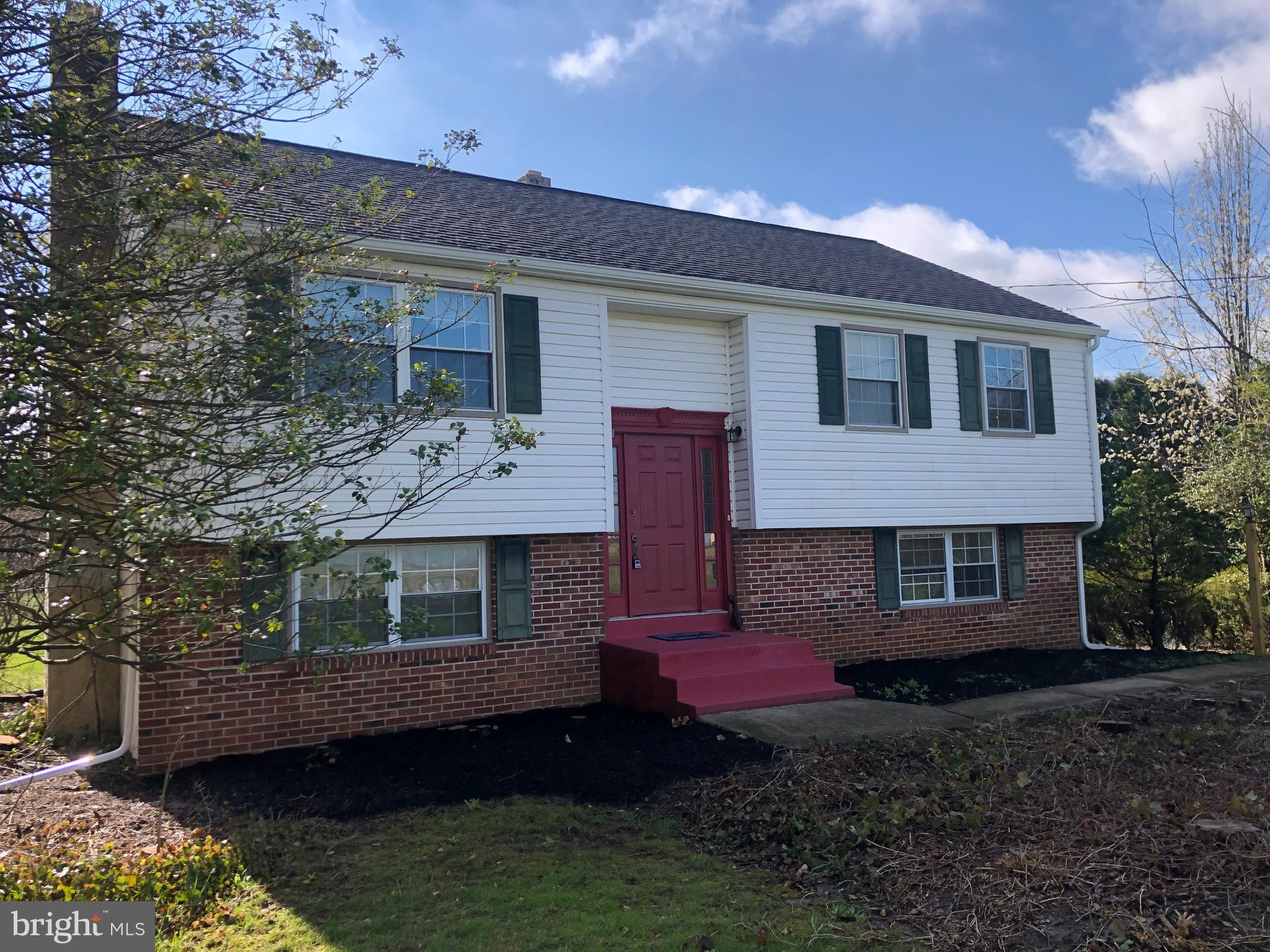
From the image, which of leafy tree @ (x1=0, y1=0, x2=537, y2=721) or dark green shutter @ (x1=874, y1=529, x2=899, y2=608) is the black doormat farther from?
leafy tree @ (x1=0, y1=0, x2=537, y2=721)

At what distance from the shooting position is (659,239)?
11.6 m

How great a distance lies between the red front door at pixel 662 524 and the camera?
9883 mm

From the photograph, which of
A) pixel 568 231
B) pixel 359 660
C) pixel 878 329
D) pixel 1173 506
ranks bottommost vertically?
pixel 359 660

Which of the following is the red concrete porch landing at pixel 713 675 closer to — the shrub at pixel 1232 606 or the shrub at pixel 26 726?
the shrub at pixel 26 726

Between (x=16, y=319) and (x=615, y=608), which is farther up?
(x=16, y=319)

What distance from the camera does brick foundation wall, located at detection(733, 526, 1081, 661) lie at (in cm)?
1041

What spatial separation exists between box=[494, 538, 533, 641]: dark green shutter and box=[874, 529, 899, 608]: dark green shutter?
4680 millimetres

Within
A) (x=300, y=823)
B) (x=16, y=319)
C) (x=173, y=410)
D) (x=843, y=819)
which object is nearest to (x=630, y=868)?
(x=843, y=819)

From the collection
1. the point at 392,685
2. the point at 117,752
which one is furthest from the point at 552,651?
the point at 117,752

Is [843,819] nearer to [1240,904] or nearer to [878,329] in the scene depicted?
[1240,904]

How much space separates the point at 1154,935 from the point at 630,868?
7.97 ft

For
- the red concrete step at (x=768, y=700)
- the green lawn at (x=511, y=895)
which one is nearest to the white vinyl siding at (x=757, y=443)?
the red concrete step at (x=768, y=700)

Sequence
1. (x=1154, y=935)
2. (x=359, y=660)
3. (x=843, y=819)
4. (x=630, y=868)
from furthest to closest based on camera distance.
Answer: (x=359, y=660)
(x=843, y=819)
(x=630, y=868)
(x=1154, y=935)

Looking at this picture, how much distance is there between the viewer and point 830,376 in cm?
1080
